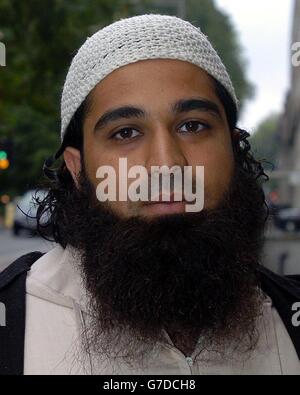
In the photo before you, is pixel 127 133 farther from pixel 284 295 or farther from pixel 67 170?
pixel 284 295

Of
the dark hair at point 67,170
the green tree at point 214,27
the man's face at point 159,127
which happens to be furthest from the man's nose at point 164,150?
the green tree at point 214,27

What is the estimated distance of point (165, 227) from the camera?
135 centimetres

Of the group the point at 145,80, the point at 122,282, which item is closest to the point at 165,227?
the point at 122,282

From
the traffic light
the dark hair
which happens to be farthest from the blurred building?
the dark hair

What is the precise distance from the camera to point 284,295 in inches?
61.2

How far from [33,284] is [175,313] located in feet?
1.02

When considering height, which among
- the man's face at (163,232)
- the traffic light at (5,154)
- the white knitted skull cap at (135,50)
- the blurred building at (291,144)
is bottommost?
the man's face at (163,232)

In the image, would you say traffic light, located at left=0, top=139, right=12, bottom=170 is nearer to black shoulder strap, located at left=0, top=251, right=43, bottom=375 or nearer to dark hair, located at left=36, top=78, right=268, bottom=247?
dark hair, located at left=36, top=78, right=268, bottom=247

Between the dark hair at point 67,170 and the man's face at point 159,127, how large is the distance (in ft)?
0.26

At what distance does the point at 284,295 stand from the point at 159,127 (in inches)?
20.7

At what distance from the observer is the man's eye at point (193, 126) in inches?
53.9

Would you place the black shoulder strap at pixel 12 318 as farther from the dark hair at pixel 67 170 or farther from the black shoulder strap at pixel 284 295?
the black shoulder strap at pixel 284 295
